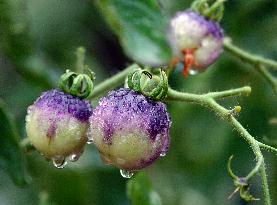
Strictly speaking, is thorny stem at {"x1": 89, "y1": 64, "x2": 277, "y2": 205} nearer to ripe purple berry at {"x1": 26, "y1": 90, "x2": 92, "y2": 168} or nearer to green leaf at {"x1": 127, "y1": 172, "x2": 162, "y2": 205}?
ripe purple berry at {"x1": 26, "y1": 90, "x2": 92, "y2": 168}

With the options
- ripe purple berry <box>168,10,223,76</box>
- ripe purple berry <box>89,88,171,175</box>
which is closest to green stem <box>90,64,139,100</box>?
ripe purple berry <box>168,10,223,76</box>

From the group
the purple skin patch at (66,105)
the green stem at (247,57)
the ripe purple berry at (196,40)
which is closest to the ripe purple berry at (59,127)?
the purple skin patch at (66,105)

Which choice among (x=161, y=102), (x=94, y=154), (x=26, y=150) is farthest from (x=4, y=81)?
(x=161, y=102)

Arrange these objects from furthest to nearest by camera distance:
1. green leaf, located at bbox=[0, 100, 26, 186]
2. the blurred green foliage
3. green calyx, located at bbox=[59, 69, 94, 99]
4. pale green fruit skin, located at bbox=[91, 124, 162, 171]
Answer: the blurred green foliage
green leaf, located at bbox=[0, 100, 26, 186]
green calyx, located at bbox=[59, 69, 94, 99]
pale green fruit skin, located at bbox=[91, 124, 162, 171]

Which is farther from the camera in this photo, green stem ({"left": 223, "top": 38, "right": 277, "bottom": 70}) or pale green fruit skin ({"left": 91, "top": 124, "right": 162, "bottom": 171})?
green stem ({"left": 223, "top": 38, "right": 277, "bottom": 70})

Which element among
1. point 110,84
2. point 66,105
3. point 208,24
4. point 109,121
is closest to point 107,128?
point 109,121

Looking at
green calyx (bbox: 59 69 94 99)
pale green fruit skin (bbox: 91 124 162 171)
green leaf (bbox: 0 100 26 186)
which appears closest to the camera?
pale green fruit skin (bbox: 91 124 162 171)

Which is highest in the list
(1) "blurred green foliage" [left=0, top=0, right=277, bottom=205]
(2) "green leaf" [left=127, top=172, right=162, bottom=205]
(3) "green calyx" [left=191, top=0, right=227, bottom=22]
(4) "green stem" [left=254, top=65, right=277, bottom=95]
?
(3) "green calyx" [left=191, top=0, right=227, bottom=22]
